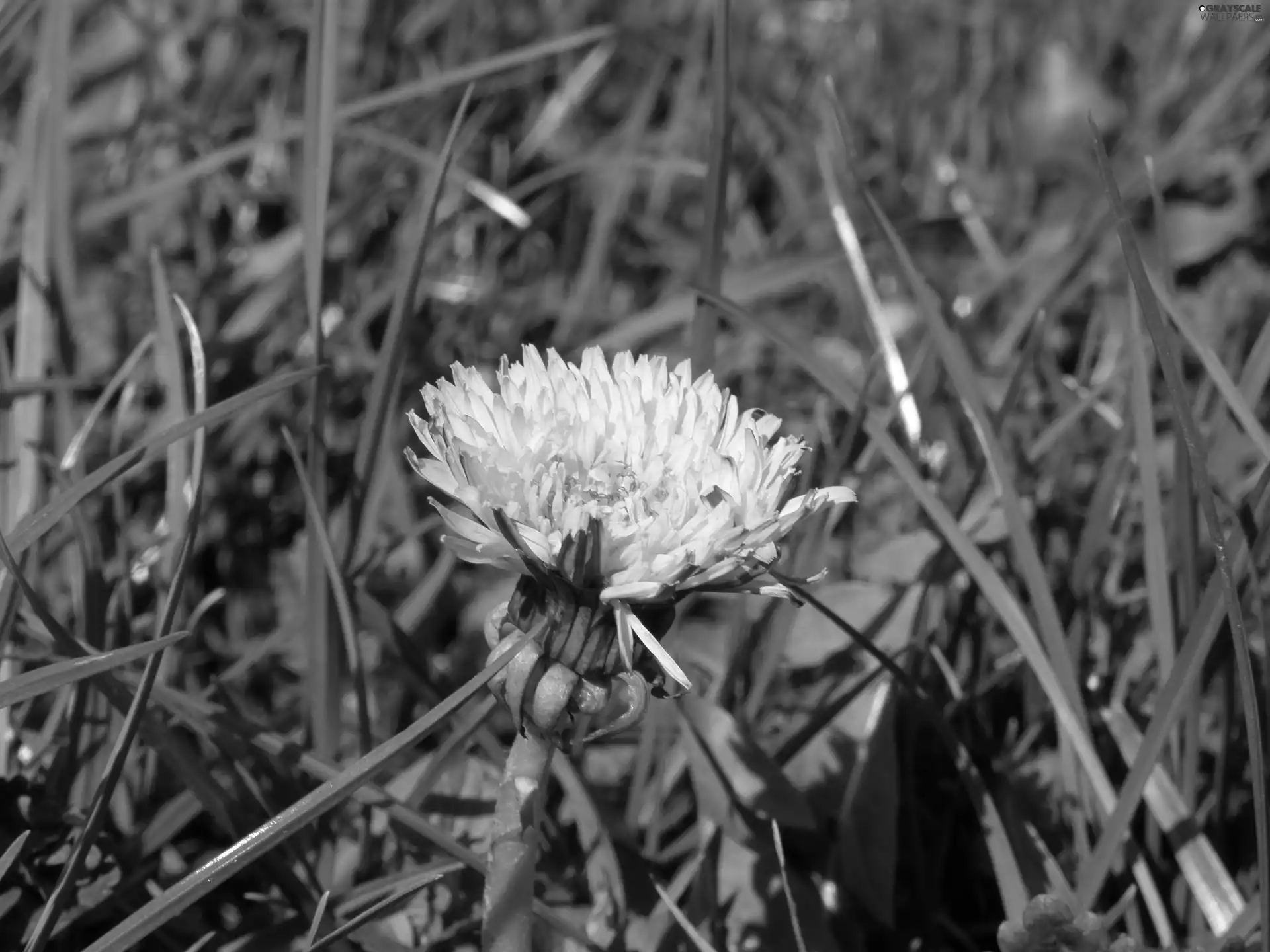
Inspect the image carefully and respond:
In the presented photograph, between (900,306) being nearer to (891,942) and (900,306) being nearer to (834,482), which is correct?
(834,482)

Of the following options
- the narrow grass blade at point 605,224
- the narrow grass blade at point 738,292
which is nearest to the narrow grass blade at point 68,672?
the narrow grass blade at point 738,292

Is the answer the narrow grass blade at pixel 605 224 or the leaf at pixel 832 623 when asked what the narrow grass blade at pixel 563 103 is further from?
the leaf at pixel 832 623

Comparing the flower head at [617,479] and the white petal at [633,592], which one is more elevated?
the flower head at [617,479]

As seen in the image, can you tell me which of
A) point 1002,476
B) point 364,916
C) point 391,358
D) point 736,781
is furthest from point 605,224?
point 364,916

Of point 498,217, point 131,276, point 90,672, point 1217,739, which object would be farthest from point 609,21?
point 90,672

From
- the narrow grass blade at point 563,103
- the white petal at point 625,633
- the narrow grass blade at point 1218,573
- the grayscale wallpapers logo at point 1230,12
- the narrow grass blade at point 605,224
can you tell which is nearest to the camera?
the white petal at point 625,633

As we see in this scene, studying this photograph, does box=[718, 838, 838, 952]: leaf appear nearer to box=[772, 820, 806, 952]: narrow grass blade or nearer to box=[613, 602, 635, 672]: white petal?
box=[772, 820, 806, 952]: narrow grass blade
